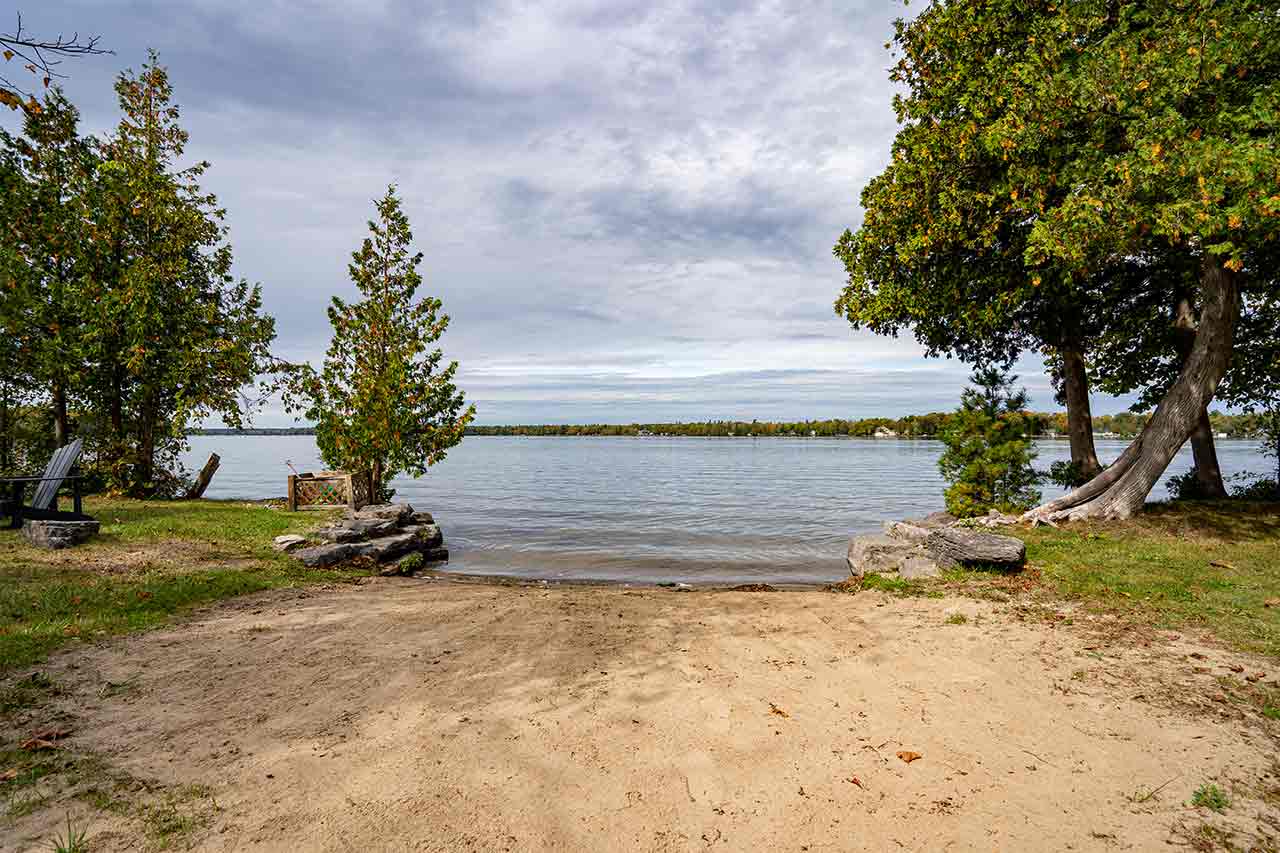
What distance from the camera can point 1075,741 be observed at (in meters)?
4.77

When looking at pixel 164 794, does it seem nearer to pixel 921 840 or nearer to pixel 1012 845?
pixel 921 840

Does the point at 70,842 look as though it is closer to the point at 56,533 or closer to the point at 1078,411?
the point at 56,533

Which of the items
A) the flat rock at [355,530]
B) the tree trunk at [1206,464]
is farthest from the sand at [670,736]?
the tree trunk at [1206,464]

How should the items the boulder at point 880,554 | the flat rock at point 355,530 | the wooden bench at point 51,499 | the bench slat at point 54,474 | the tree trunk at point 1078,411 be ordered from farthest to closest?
the tree trunk at point 1078,411
the flat rock at point 355,530
the bench slat at point 54,474
the wooden bench at point 51,499
the boulder at point 880,554

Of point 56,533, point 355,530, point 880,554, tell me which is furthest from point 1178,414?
point 56,533

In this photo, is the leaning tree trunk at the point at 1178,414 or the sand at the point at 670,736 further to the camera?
the leaning tree trunk at the point at 1178,414

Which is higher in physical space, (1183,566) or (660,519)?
(1183,566)

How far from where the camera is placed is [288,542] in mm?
13203

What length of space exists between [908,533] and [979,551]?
1905 mm

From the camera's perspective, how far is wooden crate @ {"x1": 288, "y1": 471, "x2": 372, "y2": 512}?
19.9m

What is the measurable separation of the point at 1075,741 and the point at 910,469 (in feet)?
160

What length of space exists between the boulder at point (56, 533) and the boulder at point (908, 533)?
53.6 feet

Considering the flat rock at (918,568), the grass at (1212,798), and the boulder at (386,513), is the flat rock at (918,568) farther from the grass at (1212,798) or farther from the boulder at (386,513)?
the boulder at (386,513)

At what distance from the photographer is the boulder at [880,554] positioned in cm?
1174
